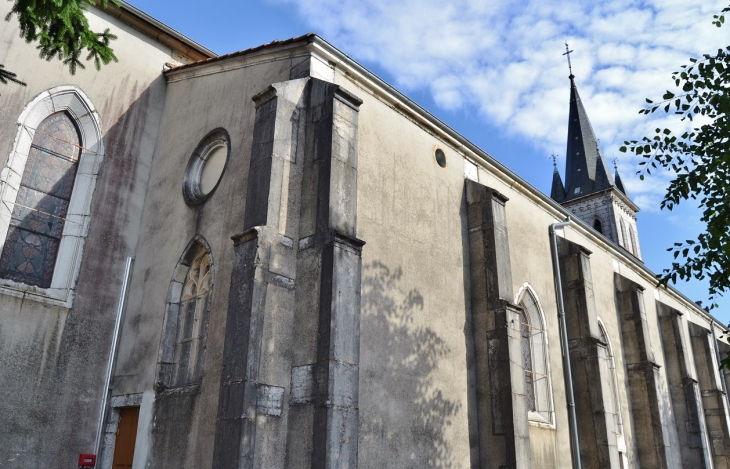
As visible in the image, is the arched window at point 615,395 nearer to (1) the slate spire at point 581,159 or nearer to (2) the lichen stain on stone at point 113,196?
(2) the lichen stain on stone at point 113,196

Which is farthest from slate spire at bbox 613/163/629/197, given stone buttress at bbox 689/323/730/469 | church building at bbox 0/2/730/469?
church building at bbox 0/2/730/469

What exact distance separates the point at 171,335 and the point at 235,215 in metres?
2.03

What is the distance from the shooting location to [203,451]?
7461mm

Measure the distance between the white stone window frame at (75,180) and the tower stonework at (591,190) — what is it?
28.0m

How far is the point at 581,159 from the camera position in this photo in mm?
36250

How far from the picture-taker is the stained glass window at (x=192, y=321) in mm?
8469

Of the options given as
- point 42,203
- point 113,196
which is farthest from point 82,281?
point 113,196

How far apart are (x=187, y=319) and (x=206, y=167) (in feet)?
7.90

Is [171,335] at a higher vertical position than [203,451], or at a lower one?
higher

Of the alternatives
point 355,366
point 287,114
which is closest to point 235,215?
point 287,114

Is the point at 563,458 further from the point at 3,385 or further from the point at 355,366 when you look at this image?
the point at 3,385

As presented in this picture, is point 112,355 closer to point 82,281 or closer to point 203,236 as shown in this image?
point 82,281

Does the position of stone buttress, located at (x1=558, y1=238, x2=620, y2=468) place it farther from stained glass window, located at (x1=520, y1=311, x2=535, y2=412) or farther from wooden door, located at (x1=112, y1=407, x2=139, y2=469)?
wooden door, located at (x1=112, y1=407, x2=139, y2=469)

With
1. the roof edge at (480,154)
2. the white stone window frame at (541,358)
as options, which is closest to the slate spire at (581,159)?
the roof edge at (480,154)
